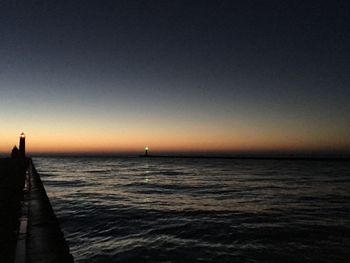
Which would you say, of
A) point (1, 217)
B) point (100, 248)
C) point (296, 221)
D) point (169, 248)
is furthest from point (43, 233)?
point (296, 221)

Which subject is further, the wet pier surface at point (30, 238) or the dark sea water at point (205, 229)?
the dark sea water at point (205, 229)

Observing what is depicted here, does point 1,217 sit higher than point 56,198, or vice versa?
point 1,217

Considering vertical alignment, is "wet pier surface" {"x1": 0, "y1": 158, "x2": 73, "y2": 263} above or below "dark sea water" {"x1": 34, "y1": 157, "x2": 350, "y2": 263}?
above

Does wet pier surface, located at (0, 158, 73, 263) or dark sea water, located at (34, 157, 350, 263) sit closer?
wet pier surface, located at (0, 158, 73, 263)

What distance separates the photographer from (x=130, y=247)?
11.1 meters

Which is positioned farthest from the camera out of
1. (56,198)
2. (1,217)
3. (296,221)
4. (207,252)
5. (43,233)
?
(56,198)

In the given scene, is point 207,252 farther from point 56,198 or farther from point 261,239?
point 56,198

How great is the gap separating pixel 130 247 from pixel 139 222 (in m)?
4.11

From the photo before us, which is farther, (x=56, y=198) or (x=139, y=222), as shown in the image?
(x=56, y=198)

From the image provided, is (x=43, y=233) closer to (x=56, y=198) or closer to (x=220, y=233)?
(x=220, y=233)

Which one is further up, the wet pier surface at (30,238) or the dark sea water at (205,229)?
the wet pier surface at (30,238)

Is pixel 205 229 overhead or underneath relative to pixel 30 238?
underneath

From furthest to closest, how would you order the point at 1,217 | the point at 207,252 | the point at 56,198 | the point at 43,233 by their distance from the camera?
the point at 56,198 < the point at 207,252 < the point at 1,217 < the point at 43,233

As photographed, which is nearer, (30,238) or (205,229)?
(30,238)
